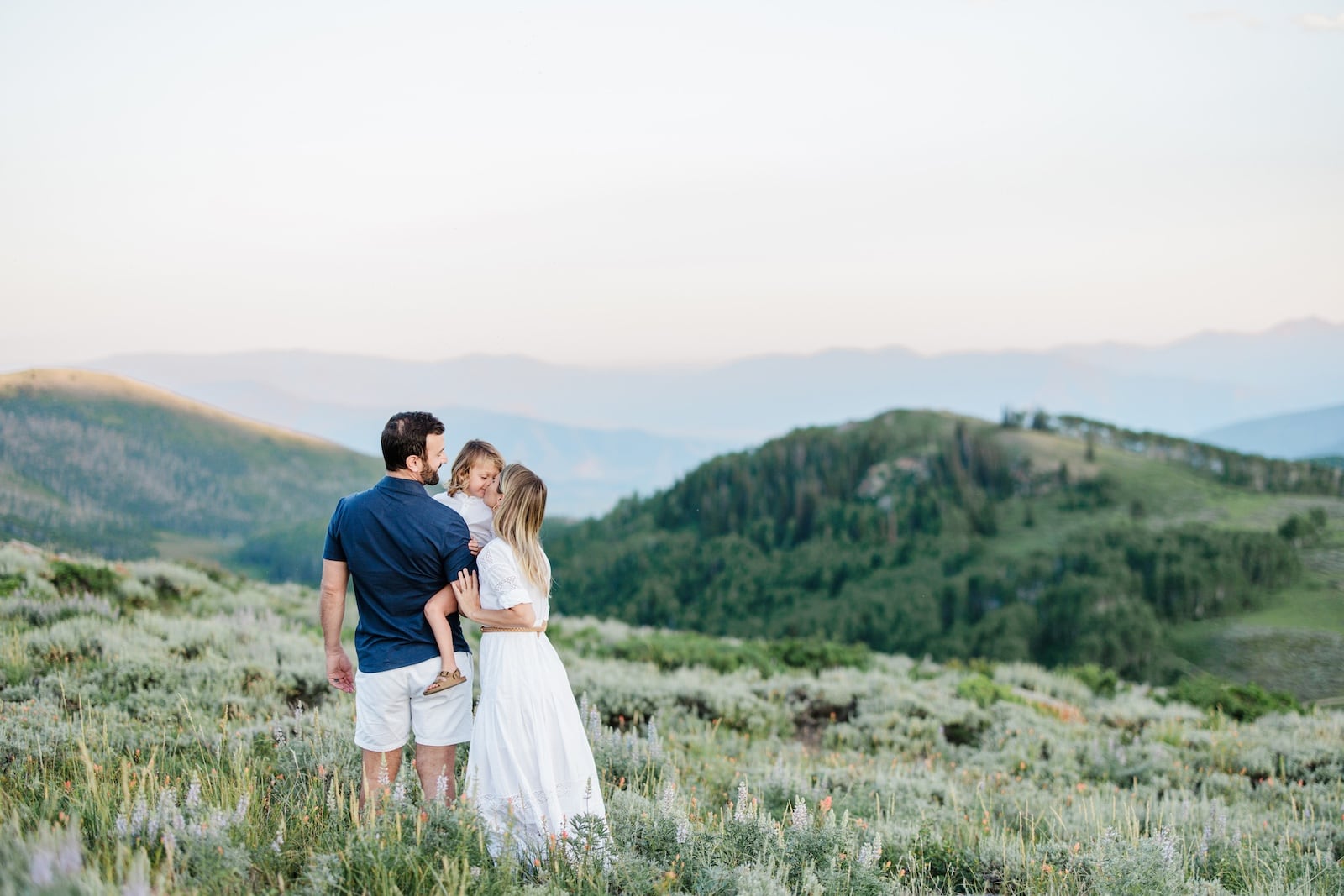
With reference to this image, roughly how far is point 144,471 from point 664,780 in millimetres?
42168

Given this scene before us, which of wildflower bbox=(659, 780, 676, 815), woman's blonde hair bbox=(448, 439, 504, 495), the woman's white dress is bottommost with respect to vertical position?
wildflower bbox=(659, 780, 676, 815)

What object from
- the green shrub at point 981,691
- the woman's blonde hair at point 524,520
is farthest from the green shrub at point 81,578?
the green shrub at point 981,691

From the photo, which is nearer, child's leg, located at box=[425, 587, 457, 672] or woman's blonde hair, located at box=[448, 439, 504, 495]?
child's leg, located at box=[425, 587, 457, 672]

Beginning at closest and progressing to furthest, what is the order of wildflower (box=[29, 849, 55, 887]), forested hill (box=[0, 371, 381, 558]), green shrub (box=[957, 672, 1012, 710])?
wildflower (box=[29, 849, 55, 887]) → green shrub (box=[957, 672, 1012, 710]) → forested hill (box=[0, 371, 381, 558])

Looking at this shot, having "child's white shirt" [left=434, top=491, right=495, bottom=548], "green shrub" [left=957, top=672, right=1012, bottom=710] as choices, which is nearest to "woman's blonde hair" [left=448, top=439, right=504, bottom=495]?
"child's white shirt" [left=434, top=491, right=495, bottom=548]

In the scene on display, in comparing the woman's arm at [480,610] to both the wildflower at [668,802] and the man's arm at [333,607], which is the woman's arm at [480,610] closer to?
the man's arm at [333,607]

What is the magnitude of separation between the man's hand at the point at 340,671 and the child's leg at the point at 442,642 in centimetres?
55

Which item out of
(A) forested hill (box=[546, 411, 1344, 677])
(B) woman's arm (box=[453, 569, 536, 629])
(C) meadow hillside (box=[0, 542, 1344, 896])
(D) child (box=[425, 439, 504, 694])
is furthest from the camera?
(A) forested hill (box=[546, 411, 1344, 677])

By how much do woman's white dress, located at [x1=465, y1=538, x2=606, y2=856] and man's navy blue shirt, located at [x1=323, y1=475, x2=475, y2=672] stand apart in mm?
263

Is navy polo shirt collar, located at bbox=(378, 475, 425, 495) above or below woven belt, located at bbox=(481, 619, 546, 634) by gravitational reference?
above

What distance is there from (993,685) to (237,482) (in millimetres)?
50078

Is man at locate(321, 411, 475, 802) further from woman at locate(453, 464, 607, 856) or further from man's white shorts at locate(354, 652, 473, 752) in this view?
woman at locate(453, 464, 607, 856)

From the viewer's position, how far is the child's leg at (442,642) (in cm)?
474

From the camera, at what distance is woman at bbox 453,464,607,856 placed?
4566mm
